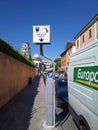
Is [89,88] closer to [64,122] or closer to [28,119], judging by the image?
[64,122]

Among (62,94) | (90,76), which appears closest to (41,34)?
(90,76)

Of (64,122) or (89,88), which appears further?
(64,122)

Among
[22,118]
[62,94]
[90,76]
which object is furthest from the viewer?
[62,94]

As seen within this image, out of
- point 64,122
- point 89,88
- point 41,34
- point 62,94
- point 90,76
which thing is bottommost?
point 64,122

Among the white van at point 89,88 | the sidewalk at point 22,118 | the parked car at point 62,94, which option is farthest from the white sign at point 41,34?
the parked car at point 62,94

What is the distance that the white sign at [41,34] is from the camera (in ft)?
23.7

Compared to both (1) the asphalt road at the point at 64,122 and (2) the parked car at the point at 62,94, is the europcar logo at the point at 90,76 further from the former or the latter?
(2) the parked car at the point at 62,94

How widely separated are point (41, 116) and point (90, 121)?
4.67 m

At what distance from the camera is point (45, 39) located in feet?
23.9

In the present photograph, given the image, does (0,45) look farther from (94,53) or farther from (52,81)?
(94,53)

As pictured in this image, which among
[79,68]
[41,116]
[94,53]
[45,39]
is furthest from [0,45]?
[94,53]

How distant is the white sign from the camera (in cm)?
722

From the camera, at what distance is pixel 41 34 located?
286 inches

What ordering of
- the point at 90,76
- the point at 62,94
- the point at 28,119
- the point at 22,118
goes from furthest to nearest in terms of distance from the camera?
the point at 62,94, the point at 22,118, the point at 28,119, the point at 90,76
